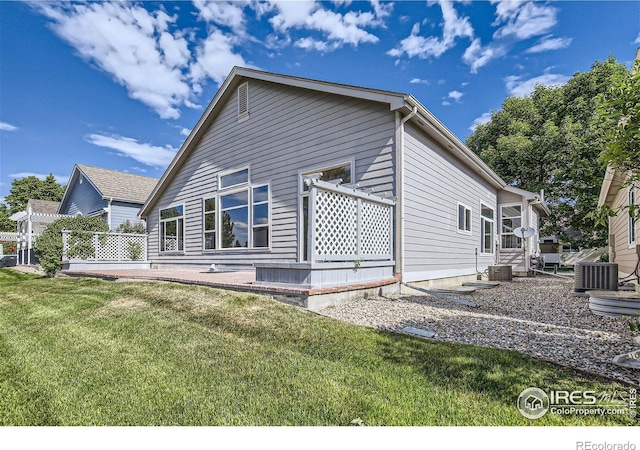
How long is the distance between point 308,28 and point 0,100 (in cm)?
862

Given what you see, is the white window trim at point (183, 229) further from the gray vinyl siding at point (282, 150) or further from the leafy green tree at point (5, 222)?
the leafy green tree at point (5, 222)

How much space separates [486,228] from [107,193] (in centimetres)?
1671

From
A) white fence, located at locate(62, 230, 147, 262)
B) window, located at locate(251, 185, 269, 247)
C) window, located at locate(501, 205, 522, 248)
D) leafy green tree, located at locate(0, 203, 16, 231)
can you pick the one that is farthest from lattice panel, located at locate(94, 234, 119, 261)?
leafy green tree, located at locate(0, 203, 16, 231)

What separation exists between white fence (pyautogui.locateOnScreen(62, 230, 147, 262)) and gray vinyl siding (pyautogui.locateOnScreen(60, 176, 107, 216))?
3.97m

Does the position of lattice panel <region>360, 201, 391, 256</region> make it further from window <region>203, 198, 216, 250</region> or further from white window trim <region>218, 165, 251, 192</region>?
window <region>203, 198, 216, 250</region>

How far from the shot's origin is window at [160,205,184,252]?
39.2ft

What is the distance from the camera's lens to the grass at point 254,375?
198 centimetres

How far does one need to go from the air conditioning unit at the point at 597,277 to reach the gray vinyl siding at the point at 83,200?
18.2m

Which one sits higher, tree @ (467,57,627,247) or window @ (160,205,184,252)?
tree @ (467,57,627,247)

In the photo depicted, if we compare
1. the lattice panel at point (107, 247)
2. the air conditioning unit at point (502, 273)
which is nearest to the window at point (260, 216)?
the lattice panel at point (107, 247)

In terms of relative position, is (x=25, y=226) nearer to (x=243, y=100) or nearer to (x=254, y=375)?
(x=243, y=100)
